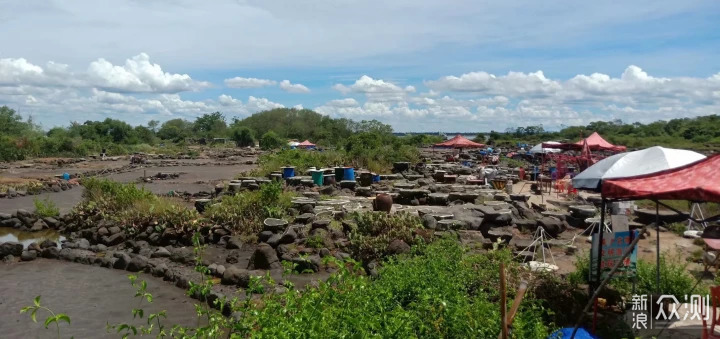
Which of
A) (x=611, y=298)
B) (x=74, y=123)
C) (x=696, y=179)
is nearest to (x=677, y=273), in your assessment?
(x=611, y=298)

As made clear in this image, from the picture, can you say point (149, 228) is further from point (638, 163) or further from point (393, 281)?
point (638, 163)

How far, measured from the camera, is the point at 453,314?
4.73m

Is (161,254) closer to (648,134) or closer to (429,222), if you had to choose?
(429,222)

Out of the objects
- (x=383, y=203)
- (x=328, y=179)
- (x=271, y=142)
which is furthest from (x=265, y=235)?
(x=271, y=142)

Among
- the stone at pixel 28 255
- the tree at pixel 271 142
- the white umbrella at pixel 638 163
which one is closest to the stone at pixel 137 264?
the stone at pixel 28 255

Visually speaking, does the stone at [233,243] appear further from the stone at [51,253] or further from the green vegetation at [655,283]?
the green vegetation at [655,283]

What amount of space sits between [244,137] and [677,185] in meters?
65.8

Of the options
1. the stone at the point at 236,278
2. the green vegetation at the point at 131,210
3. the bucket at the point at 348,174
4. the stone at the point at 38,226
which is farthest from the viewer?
the bucket at the point at 348,174

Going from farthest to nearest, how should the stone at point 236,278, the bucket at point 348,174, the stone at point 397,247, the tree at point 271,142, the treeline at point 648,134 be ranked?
the tree at point 271,142 < the treeline at point 648,134 < the bucket at point 348,174 < the stone at point 397,247 < the stone at point 236,278

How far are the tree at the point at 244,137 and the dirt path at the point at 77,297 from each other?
56659 mm

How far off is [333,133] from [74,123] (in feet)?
137

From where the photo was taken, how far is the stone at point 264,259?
A: 1012 cm

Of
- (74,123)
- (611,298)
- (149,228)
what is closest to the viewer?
(611,298)

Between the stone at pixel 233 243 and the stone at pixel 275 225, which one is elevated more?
the stone at pixel 275 225
